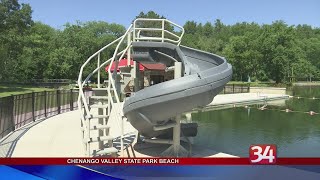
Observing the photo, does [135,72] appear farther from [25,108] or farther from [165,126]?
[25,108]

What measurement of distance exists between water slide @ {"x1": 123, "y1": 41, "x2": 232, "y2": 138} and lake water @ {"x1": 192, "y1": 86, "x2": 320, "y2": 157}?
183 cm

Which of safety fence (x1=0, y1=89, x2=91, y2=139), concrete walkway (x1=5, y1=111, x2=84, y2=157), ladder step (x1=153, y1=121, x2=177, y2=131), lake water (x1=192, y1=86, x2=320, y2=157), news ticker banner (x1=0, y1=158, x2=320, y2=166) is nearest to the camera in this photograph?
news ticker banner (x1=0, y1=158, x2=320, y2=166)

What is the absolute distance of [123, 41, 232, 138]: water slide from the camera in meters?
5.25

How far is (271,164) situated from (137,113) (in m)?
2.47

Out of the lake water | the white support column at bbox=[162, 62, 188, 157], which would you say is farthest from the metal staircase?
the lake water

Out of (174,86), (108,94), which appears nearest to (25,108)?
(108,94)

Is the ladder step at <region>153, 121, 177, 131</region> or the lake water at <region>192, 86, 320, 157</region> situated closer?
the ladder step at <region>153, 121, 177, 131</region>

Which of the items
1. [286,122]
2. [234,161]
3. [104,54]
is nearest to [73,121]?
[104,54]

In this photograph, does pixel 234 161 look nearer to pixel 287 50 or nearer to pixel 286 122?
pixel 287 50

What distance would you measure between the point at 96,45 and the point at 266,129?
26.0ft

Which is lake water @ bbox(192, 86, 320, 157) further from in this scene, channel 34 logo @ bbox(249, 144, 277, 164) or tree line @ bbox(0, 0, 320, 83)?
channel 34 logo @ bbox(249, 144, 277, 164)

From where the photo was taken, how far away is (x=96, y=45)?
17.4ft

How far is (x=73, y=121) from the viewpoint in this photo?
32.6 feet

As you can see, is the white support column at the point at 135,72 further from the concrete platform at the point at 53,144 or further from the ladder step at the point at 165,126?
the concrete platform at the point at 53,144
